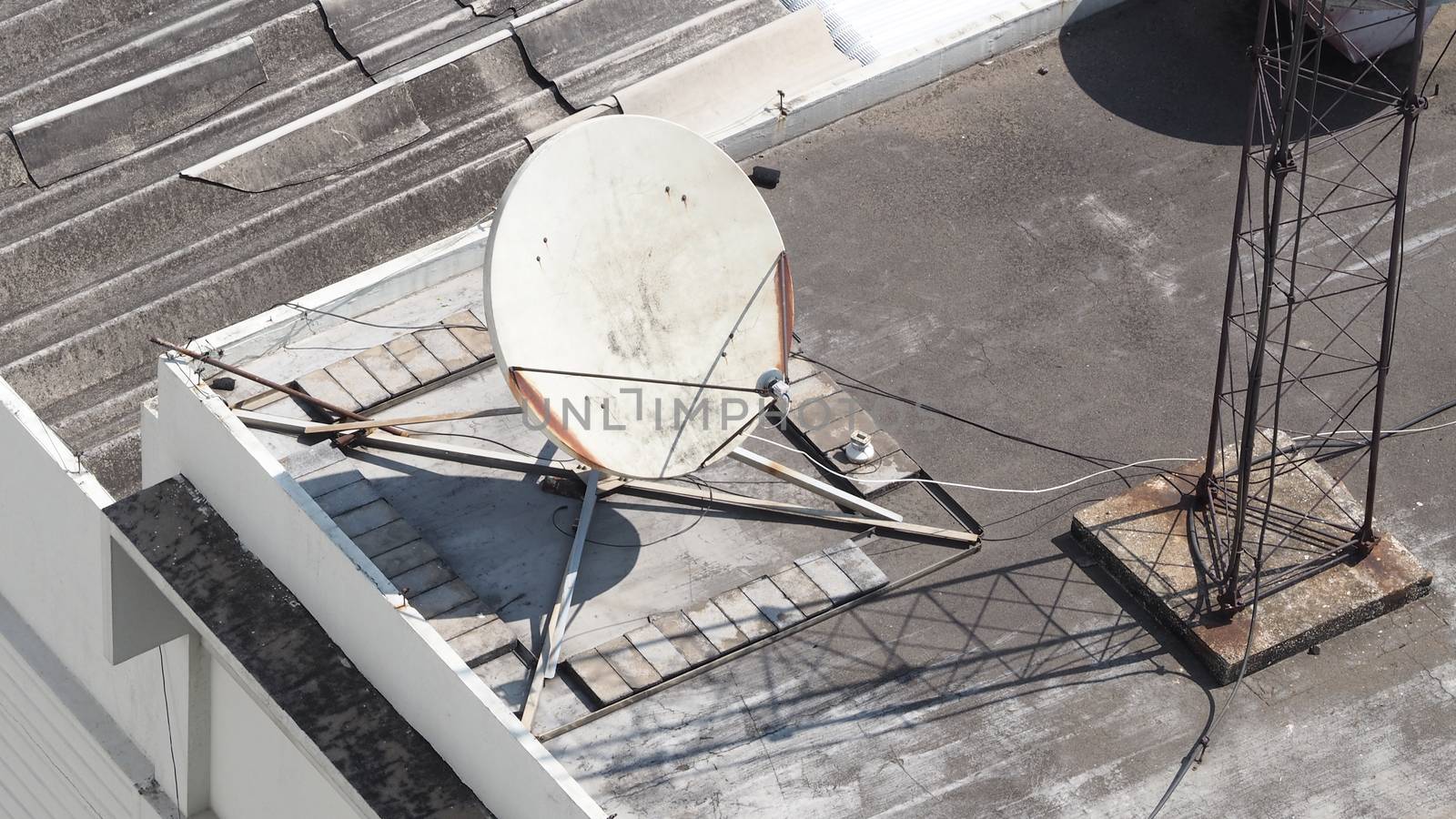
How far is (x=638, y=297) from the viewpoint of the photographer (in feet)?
61.8

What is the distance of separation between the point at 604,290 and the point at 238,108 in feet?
33.6

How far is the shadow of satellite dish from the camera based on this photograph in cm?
2555

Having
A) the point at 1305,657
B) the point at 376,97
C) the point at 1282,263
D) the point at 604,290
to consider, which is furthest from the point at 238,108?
the point at 1305,657

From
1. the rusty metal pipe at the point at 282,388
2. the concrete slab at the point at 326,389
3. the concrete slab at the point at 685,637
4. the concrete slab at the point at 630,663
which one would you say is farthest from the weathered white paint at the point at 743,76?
the concrete slab at the point at 630,663

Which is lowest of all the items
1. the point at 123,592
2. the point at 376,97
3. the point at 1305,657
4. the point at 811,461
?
the point at 1305,657

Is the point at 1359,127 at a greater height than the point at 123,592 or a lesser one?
lesser

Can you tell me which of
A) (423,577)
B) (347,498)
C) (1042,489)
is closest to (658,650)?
(423,577)

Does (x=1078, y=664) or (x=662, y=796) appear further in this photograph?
(x=1078, y=664)

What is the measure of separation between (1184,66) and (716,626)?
1216 cm

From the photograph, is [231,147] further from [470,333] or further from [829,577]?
[829,577]

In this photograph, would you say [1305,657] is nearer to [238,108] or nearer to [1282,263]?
[1282,263]

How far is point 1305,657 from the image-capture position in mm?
18734

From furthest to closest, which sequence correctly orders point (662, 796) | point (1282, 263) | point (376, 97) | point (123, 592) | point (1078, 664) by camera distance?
point (376, 97), point (1282, 263), point (123, 592), point (1078, 664), point (662, 796)

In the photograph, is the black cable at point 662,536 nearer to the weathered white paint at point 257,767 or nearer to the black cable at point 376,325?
the black cable at point 376,325
